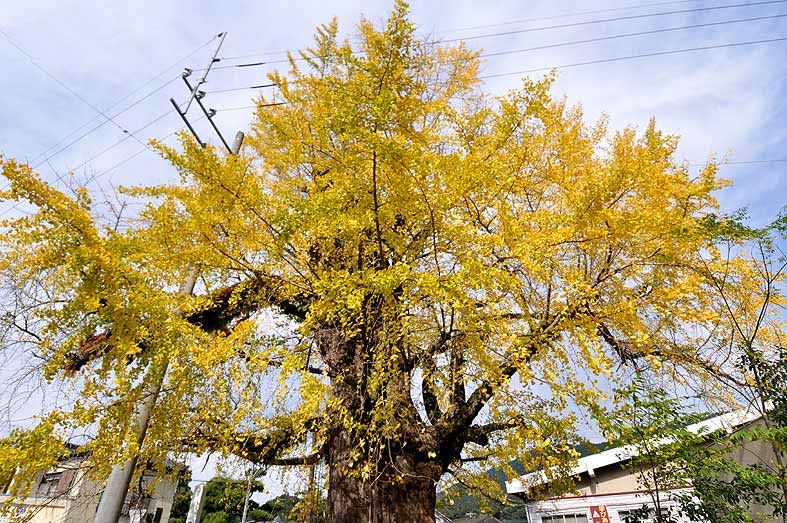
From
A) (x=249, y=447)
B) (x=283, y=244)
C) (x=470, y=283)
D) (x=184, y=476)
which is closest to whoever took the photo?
(x=470, y=283)

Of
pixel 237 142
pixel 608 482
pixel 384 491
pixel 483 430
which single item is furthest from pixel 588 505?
pixel 237 142

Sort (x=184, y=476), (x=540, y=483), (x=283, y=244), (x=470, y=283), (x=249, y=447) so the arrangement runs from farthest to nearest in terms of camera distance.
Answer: (x=540, y=483) → (x=184, y=476) → (x=249, y=447) → (x=283, y=244) → (x=470, y=283)

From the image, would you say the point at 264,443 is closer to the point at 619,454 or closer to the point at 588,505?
the point at 619,454

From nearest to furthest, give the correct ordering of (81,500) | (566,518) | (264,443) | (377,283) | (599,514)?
(377,283), (264,443), (81,500), (599,514), (566,518)

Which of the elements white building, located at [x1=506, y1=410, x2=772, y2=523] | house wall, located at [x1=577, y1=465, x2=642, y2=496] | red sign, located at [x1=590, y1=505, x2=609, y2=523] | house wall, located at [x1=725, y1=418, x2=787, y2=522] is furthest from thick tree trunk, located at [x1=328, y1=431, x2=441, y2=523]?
house wall, located at [x1=577, y1=465, x2=642, y2=496]

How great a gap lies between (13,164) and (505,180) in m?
3.92

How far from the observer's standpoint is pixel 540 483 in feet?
20.8

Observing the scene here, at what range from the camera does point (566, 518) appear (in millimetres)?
8008

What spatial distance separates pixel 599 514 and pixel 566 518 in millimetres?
779

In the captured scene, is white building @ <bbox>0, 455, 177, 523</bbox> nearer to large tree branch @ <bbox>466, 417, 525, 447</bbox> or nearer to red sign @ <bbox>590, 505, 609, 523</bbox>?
large tree branch @ <bbox>466, 417, 525, 447</bbox>

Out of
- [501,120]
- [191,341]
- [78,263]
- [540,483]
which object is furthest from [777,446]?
[78,263]

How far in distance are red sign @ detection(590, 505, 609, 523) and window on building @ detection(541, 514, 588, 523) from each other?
207mm

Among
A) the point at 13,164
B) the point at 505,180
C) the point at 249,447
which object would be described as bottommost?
the point at 249,447

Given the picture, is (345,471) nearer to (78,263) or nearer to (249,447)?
(249,447)
